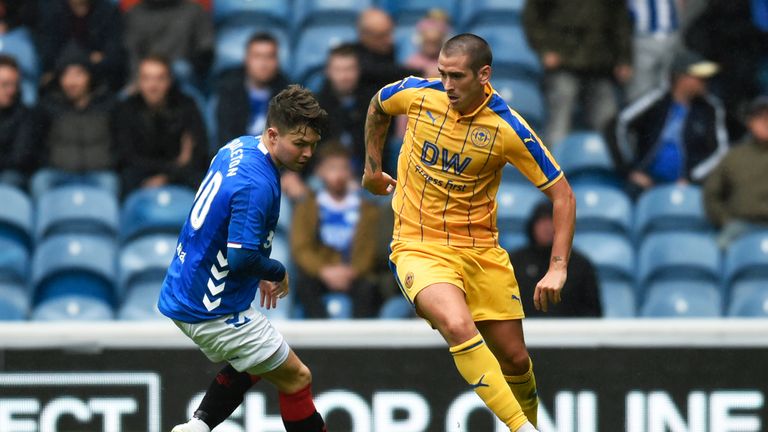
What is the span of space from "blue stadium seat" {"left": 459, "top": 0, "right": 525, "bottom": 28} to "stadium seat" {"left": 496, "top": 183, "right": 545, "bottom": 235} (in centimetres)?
147

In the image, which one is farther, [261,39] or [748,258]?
[261,39]

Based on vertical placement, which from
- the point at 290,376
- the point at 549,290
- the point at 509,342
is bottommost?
the point at 290,376

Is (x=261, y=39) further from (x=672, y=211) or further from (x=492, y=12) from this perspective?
(x=672, y=211)

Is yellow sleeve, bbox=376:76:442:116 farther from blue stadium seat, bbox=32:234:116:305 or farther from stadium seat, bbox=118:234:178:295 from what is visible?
blue stadium seat, bbox=32:234:116:305

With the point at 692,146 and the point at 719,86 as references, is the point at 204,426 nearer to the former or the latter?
the point at 692,146

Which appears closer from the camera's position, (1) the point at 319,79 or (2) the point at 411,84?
(2) the point at 411,84

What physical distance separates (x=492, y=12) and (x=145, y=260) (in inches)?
131

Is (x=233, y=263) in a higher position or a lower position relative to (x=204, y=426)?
higher

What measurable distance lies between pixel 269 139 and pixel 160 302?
0.86m

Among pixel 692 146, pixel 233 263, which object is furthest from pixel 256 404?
pixel 692 146

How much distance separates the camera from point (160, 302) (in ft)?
19.7

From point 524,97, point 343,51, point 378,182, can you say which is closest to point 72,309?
point 343,51

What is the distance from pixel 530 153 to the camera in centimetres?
609

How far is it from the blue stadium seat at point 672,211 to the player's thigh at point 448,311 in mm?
3857
